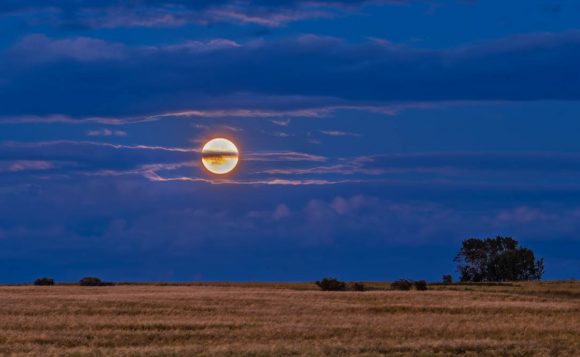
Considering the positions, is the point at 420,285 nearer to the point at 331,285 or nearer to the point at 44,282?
the point at 331,285

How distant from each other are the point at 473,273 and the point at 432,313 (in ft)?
294

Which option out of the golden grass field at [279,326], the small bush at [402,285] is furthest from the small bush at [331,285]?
the golden grass field at [279,326]

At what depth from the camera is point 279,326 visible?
41562mm

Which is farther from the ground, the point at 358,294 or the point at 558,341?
the point at 358,294

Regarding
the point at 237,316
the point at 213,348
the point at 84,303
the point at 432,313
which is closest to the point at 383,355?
the point at 213,348

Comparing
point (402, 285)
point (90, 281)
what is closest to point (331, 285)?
point (402, 285)

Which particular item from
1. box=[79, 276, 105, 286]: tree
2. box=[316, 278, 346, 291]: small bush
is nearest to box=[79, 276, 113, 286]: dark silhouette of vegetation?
box=[79, 276, 105, 286]: tree

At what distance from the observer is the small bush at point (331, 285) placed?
290 feet

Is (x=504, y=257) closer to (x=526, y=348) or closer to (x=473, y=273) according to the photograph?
(x=473, y=273)

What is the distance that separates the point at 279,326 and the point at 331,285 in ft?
155

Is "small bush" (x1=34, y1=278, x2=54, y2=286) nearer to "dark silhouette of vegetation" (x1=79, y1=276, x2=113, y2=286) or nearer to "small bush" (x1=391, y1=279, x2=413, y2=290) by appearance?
"dark silhouette of vegetation" (x1=79, y1=276, x2=113, y2=286)

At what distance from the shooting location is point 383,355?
104 ft

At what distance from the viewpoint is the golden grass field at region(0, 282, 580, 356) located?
33156mm

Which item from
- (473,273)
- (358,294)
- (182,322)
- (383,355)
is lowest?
(383,355)
